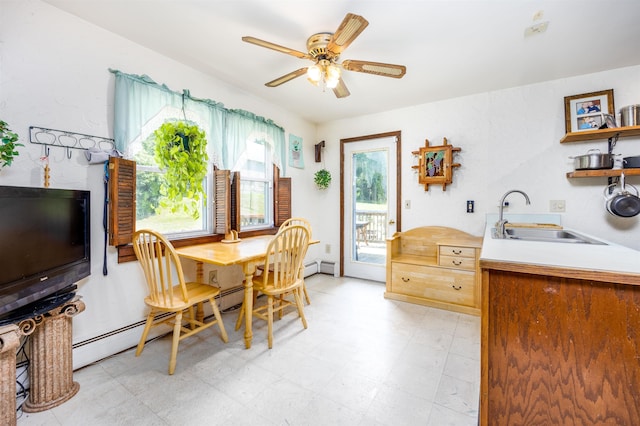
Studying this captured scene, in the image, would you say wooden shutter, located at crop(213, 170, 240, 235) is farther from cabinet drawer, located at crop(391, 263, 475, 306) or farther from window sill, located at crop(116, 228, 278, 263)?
cabinet drawer, located at crop(391, 263, 475, 306)

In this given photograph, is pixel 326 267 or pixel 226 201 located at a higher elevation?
pixel 226 201

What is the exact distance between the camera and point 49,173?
1636mm

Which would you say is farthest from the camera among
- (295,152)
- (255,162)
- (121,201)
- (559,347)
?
(295,152)

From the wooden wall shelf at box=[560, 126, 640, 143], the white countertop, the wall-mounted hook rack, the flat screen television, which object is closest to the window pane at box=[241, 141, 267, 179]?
the wall-mounted hook rack

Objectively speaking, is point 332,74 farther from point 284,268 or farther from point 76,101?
point 76,101

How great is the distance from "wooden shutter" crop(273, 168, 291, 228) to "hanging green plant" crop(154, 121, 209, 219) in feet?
3.53

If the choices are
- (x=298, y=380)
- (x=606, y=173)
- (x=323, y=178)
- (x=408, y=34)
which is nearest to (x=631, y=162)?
(x=606, y=173)

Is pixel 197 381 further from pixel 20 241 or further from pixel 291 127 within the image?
pixel 291 127

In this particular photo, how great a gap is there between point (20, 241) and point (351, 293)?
2804mm

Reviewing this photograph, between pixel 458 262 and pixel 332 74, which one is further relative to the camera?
pixel 458 262

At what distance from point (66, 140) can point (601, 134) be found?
13.8 ft

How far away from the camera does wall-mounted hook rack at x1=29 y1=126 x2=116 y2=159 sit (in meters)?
1.59

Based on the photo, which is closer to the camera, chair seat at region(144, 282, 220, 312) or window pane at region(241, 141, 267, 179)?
chair seat at region(144, 282, 220, 312)

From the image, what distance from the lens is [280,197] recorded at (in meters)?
3.29
